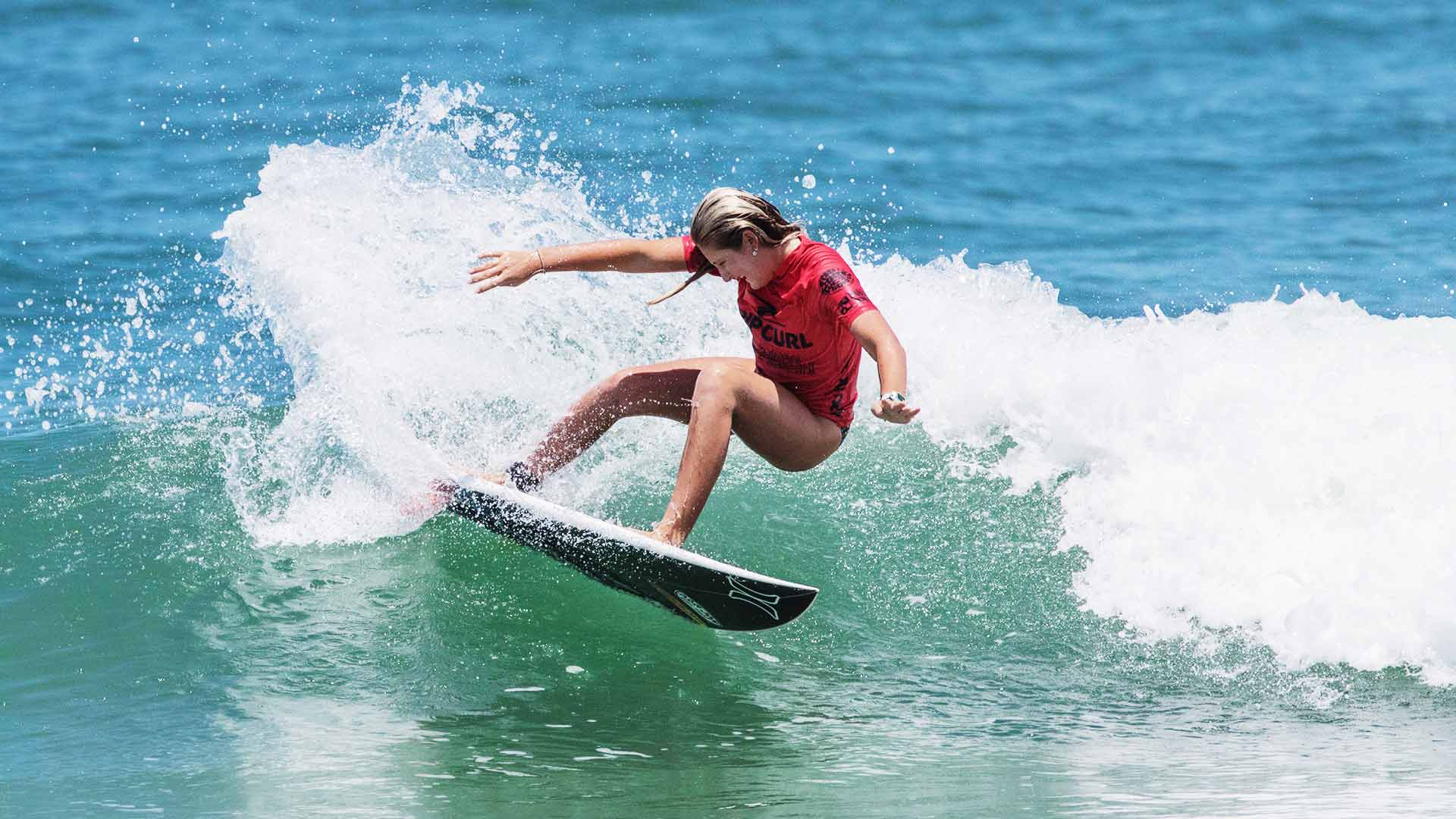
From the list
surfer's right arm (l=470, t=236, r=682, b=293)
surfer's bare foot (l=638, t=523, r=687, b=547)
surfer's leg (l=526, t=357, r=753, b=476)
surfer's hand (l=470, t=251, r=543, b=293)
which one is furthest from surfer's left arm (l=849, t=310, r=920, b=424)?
surfer's hand (l=470, t=251, r=543, b=293)

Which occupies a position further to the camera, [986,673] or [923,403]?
[923,403]

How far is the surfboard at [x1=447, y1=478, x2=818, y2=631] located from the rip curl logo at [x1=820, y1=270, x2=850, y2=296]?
1060 millimetres

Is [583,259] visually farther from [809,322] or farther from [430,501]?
[430,501]

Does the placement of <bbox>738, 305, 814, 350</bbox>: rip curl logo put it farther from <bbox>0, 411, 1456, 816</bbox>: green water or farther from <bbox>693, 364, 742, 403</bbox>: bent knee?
<bbox>0, 411, 1456, 816</bbox>: green water

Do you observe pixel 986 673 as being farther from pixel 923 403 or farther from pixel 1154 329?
pixel 1154 329

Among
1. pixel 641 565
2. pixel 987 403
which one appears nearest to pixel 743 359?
pixel 641 565

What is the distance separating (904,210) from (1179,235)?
97.9 inches

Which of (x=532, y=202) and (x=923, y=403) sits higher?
(x=532, y=202)

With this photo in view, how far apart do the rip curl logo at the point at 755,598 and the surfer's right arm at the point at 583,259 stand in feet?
4.09

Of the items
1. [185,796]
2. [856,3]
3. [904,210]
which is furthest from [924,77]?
[185,796]

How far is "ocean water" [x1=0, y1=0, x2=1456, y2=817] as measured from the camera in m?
5.03

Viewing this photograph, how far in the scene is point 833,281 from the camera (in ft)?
18.0

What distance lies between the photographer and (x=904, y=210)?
14.1 meters

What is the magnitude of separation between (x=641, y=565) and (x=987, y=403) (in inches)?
123
